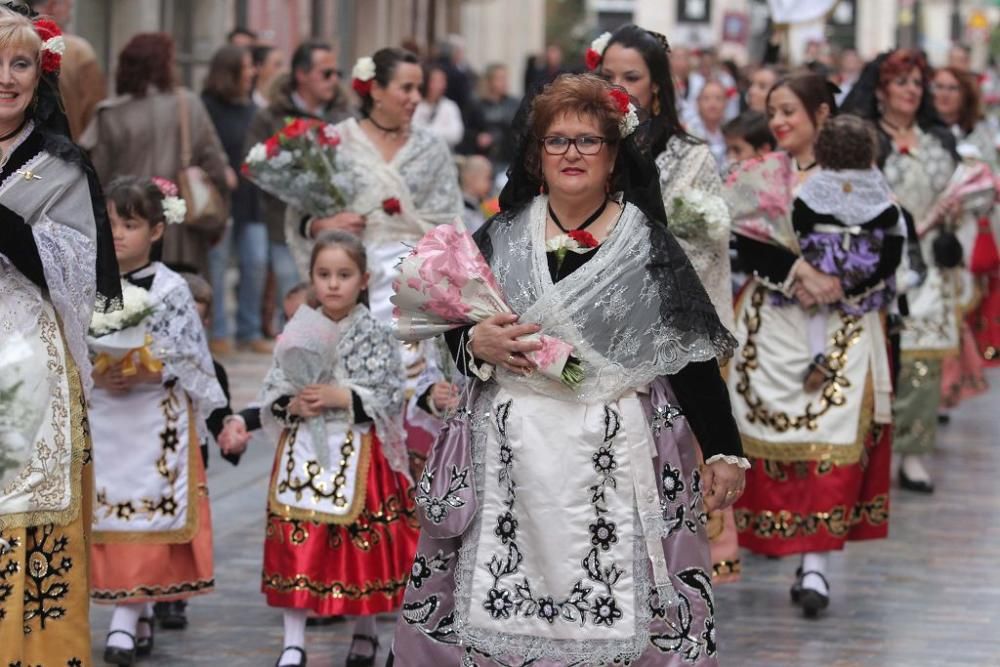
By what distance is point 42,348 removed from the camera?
564cm


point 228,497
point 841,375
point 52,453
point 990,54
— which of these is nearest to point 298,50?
point 228,497

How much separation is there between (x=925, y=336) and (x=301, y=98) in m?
4.04

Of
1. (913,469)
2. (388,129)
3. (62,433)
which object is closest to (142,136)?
(388,129)

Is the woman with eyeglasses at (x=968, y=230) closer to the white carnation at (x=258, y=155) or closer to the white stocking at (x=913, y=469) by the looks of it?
the white stocking at (x=913, y=469)

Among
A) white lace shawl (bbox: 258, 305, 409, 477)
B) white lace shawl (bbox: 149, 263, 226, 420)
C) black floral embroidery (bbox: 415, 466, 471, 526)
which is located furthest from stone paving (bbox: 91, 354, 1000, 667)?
black floral embroidery (bbox: 415, 466, 471, 526)

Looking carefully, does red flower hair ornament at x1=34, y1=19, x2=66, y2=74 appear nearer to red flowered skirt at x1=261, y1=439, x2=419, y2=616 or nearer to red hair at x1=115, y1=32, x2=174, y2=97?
red flowered skirt at x1=261, y1=439, x2=419, y2=616

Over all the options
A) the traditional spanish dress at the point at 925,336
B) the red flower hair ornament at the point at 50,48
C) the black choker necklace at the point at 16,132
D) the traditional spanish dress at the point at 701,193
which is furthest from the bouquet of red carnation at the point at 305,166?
the traditional spanish dress at the point at 925,336

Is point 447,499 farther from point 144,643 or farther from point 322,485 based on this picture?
point 144,643

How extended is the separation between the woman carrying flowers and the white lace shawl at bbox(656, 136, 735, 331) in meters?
2.29

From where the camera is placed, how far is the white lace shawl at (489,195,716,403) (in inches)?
215

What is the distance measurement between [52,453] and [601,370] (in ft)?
4.91

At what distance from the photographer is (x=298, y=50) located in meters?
12.6

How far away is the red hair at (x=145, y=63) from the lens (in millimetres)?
12344

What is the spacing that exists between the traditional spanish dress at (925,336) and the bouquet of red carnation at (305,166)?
12.2ft
